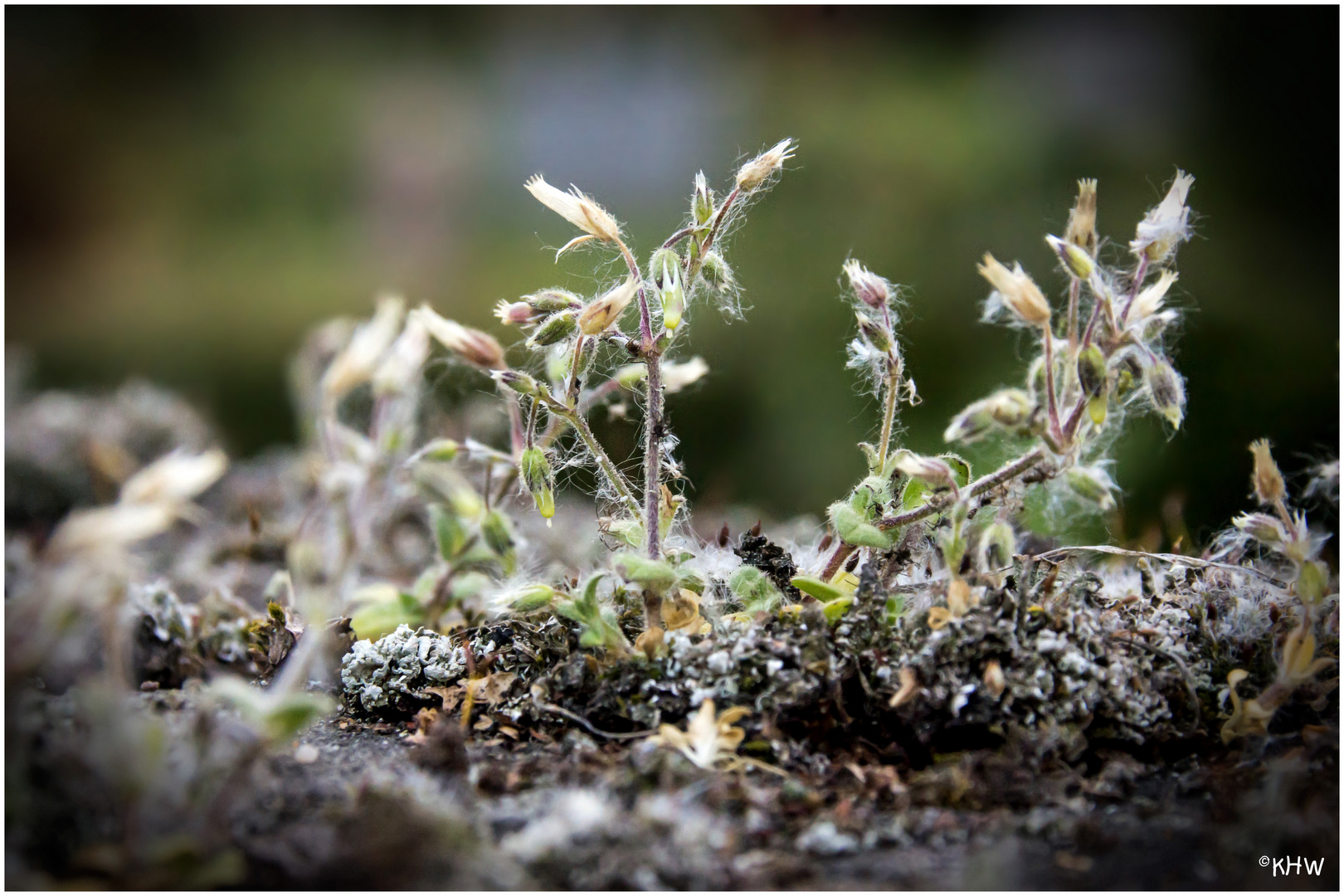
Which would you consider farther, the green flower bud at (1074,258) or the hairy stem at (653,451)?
the hairy stem at (653,451)

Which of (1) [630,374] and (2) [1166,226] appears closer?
(2) [1166,226]

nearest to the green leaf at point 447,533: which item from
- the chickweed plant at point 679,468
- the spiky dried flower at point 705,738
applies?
the chickweed plant at point 679,468

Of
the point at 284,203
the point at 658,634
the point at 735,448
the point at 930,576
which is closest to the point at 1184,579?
the point at 930,576

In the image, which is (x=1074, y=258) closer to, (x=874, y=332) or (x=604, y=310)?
(x=874, y=332)

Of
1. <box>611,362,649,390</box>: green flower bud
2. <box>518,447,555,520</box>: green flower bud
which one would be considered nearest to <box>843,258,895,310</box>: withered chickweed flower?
<box>611,362,649,390</box>: green flower bud

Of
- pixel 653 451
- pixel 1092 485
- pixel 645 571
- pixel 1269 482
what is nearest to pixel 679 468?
pixel 653 451

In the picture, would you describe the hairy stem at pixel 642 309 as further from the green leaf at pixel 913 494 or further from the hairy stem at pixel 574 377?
the green leaf at pixel 913 494
